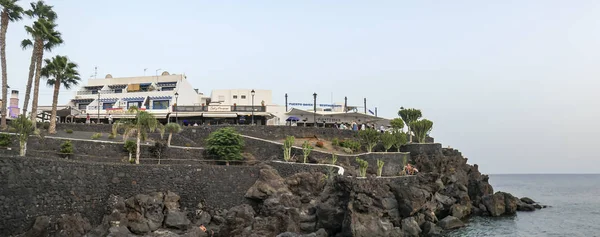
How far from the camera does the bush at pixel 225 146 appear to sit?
40.0m

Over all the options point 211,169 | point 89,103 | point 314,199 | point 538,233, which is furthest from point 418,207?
point 89,103

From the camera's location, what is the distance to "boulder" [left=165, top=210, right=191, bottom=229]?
29834 millimetres

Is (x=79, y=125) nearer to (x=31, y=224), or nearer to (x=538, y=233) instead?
(x=31, y=224)

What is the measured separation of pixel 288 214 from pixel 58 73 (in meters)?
25.4

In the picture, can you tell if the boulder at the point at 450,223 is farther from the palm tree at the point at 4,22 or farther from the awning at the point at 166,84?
the awning at the point at 166,84

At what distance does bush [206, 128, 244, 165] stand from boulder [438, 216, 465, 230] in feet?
58.8

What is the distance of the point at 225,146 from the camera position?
40.2m

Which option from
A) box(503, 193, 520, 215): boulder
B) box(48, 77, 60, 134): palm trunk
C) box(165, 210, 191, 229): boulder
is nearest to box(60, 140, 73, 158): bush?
box(48, 77, 60, 134): palm trunk

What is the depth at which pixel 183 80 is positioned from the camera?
68375 millimetres

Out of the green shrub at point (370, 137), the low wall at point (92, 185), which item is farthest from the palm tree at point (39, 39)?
the green shrub at point (370, 137)

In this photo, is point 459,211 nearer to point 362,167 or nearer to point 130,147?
point 362,167

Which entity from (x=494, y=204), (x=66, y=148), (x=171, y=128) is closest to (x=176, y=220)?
(x=66, y=148)

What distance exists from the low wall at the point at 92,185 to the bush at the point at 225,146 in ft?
15.6

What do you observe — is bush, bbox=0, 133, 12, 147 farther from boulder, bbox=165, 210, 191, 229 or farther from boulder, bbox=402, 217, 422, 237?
boulder, bbox=402, 217, 422, 237
